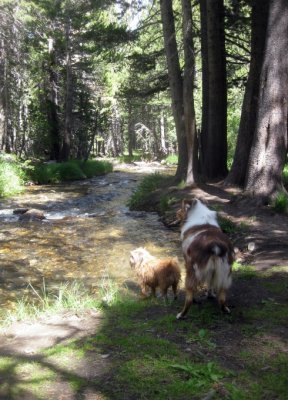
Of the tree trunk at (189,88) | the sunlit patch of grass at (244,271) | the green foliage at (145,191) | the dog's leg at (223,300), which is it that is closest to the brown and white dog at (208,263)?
the dog's leg at (223,300)

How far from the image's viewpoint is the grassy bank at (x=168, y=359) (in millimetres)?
3525

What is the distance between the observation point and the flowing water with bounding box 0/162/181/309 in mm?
7873

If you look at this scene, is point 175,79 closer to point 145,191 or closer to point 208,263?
point 145,191

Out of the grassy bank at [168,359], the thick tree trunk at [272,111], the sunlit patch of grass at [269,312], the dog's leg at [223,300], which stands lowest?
the grassy bank at [168,359]

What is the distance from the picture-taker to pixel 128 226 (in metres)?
12.0

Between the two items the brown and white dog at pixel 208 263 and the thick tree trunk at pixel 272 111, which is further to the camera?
the thick tree trunk at pixel 272 111

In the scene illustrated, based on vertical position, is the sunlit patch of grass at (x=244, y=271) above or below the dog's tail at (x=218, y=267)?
below

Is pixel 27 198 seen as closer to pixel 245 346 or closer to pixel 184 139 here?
pixel 184 139

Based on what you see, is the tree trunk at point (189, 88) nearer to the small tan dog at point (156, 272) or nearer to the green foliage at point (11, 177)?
the small tan dog at point (156, 272)

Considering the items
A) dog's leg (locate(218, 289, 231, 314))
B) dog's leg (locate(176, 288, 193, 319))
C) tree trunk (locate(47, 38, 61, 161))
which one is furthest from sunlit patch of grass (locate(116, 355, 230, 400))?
tree trunk (locate(47, 38, 61, 161))

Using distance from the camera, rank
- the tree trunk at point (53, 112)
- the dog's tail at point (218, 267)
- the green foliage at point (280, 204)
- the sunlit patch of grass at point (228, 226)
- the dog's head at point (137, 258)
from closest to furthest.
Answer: the dog's tail at point (218, 267), the dog's head at point (137, 258), the sunlit patch of grass at point (228, 226), the green foliage at point (280, 204), the tree trunk at point (53, 112)

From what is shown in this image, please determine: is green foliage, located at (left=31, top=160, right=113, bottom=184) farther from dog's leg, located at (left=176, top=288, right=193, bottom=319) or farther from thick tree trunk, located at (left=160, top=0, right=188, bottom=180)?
dog's leg, located at (left=176, top=288, right=193, bottom=319)

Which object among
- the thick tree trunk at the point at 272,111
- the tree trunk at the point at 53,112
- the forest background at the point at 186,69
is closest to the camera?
the thick tree trunk at the point at 272,111

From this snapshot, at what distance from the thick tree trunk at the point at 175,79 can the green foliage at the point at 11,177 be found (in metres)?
8.38
